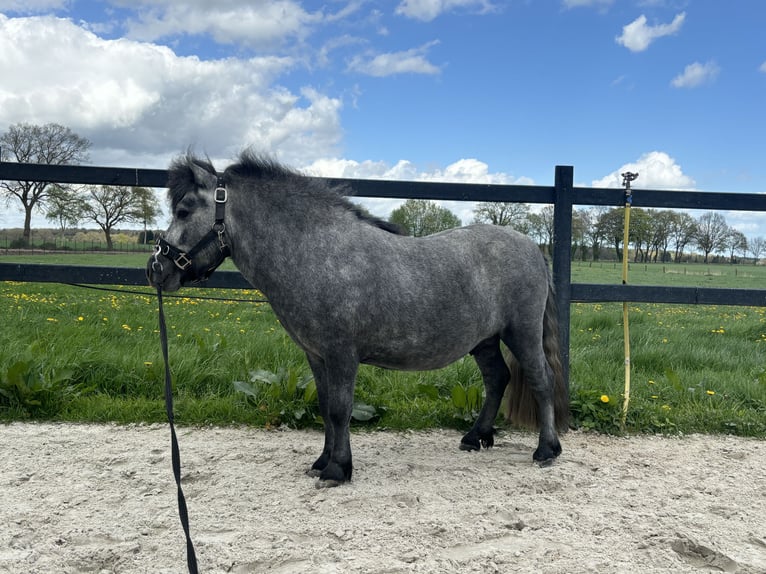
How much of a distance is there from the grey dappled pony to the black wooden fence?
3.19ft

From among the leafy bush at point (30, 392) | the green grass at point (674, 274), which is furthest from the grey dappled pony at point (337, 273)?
the green grass at point (674, 274)

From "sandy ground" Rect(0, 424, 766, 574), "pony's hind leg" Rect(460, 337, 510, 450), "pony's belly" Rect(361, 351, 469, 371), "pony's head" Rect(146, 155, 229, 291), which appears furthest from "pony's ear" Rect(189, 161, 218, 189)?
"pony's hind leg" Rect(460, 337, 510, 450)

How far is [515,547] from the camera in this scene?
2.70 metres

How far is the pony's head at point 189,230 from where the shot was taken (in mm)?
3221

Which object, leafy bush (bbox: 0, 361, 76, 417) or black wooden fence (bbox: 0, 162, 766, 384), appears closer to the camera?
leafy bush (bbox: 0, 361, 76, 417)

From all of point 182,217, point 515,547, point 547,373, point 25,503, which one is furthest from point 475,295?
point 25,503

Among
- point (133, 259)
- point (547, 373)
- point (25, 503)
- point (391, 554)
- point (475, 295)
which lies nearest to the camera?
point (391, 554)

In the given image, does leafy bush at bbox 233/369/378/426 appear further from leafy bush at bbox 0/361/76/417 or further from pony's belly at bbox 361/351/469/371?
leafy bush at bbox 0/361/76/417

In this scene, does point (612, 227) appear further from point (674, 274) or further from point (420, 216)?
point (674, 274)

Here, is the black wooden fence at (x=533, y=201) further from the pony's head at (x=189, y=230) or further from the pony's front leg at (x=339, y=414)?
the pony's front leg at (x=339, y=414)

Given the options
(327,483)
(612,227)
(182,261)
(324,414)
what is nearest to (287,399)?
(324,414)

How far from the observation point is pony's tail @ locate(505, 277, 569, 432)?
428 cm

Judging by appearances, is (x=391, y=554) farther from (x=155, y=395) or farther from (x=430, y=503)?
(x=155, y=395)

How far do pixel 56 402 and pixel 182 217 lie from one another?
8.18 ft
